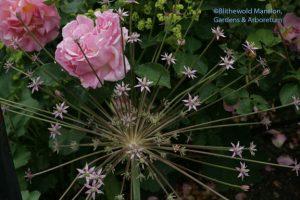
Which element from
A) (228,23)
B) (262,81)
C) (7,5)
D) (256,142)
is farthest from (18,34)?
(256,142)

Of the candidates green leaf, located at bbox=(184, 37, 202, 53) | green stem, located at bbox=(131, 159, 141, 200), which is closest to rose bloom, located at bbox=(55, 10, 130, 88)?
green stem, located at bbox=(131, 159, 141, 200)

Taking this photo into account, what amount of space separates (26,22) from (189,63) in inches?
16.1

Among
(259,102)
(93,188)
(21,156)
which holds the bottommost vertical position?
(93,188)

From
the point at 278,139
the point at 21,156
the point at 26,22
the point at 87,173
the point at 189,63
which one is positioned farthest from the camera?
the point at 278,139

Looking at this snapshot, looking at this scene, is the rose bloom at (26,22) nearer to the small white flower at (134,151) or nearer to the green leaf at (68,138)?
the green leaf at (68,138)

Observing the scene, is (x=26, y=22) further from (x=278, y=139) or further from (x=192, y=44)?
Answer: (x=278, y=139)

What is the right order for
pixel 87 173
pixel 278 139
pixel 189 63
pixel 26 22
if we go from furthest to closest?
pixel 278 139 < pixel 189 63 < pixel 26 22 < pixel 87 173

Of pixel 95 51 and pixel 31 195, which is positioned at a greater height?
pixel 95 51

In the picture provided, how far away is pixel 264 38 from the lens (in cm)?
139

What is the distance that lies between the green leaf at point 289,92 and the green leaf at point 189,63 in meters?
0.22

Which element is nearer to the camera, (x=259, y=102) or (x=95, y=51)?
Answer: (x=95, y=51)

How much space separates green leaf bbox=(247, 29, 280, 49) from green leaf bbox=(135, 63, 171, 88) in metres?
0.28

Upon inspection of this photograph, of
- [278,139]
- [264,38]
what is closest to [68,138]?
[264,38]

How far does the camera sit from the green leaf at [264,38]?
4.53 feet
